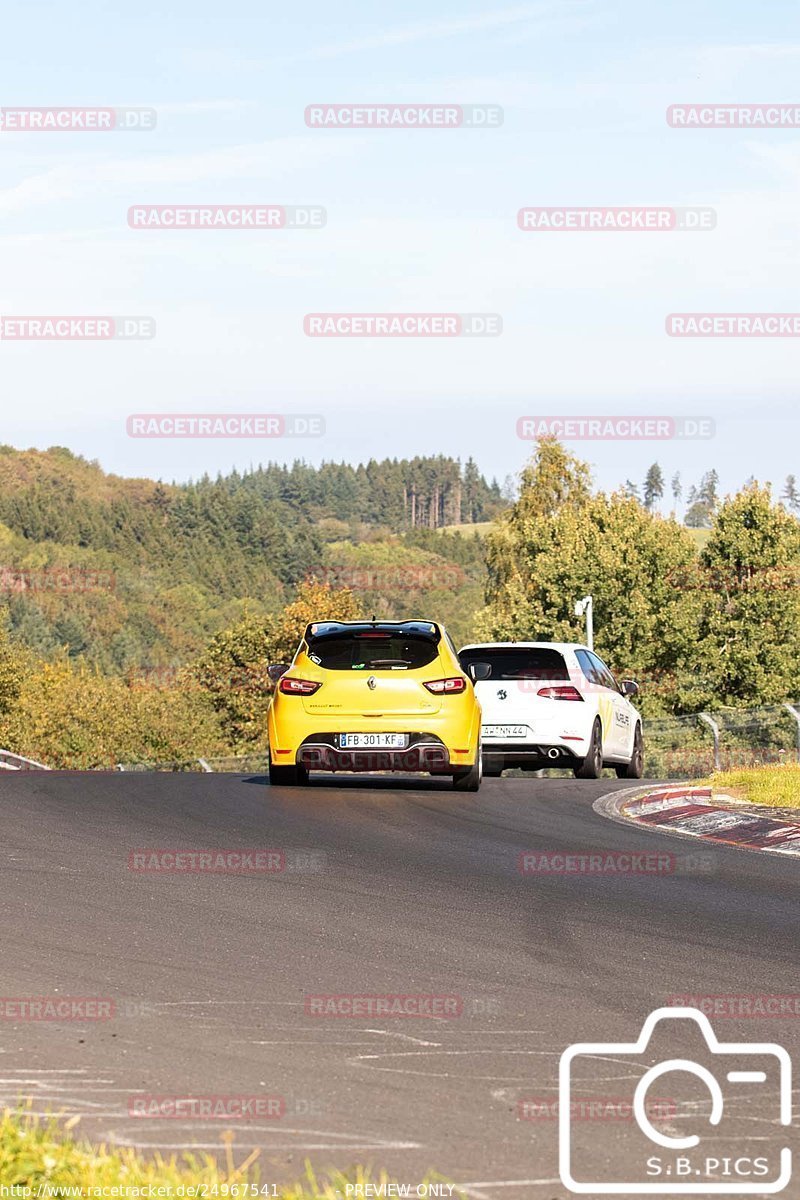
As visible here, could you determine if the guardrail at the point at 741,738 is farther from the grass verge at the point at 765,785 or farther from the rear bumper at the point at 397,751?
the rear bumper at the point at 397,751

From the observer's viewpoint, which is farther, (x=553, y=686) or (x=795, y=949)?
(x=553, y=686)

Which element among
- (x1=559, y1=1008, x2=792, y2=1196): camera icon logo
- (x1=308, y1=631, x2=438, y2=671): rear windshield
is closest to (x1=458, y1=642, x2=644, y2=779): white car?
(x1=308, y1=631, x2=438, y2=671): rear windshield

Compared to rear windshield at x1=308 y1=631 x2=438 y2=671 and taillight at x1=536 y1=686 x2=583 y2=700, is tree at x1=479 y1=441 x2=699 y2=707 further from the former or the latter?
rear windshield at x1=308 y1=631 x2=438 y2=671

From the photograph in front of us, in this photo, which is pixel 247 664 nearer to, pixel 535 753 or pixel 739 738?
pixel 739 738

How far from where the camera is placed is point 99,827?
14.5 meters

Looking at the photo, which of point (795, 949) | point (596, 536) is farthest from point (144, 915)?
point (596, 536)

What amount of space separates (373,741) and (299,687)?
1096 mm

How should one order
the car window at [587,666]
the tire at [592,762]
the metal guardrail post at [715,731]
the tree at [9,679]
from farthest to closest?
the tree at [9,679], the metal guardrail post at [715,731], the car window at [587,666], the tire at [592,762]

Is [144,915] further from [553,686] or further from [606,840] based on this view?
[553,686]

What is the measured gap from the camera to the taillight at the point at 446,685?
17891 mm

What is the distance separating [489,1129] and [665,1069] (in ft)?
3.50

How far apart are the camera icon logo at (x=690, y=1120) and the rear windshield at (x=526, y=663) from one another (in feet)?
49.2

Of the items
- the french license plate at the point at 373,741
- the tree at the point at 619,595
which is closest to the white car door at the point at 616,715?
the french license plate at the point at 373,741

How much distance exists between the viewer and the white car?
21.6m
